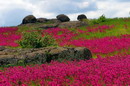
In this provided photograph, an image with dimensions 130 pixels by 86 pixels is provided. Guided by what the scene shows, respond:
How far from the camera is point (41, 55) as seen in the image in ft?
46.5

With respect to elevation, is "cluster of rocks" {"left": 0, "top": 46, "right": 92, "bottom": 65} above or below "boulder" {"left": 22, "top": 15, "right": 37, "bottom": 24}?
below

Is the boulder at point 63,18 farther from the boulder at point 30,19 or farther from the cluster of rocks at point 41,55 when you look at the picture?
the cluster of rocks at point 41,55

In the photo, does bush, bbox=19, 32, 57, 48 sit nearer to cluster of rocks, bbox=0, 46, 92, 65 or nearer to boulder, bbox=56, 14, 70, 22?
cluster of rocks, bbox=0, 46, 92, 65

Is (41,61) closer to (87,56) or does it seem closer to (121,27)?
(87,56)

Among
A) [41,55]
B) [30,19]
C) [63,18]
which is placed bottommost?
[41,55]

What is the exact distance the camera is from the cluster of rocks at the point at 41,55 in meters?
13.8

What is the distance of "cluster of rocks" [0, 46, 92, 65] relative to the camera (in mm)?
13830

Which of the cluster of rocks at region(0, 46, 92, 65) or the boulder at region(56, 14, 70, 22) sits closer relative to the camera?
the cluster of rocks at region(0, 46, 92, 65)

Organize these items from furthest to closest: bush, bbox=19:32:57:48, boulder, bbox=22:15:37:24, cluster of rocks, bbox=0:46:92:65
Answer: boulder, bbox=22:15:37:24
bush, bbox=19:32:57:48
cluster of rocks, bbox=0:46:92:65

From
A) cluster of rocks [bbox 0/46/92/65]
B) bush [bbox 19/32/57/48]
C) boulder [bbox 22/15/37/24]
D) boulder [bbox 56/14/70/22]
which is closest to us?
cluster of rocks [bbox 0/46/92/65]

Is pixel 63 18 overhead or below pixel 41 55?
overhead

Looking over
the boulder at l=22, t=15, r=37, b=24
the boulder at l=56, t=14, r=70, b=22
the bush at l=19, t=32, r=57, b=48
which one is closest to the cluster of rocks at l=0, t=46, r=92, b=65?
the bush at l=19, t=32, r=57, b=48

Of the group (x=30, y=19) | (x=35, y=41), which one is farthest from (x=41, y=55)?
(x=30, y=19)

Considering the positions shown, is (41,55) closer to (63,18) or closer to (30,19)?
(30,19)
